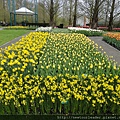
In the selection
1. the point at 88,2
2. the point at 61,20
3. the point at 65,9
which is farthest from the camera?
the point at 61,20

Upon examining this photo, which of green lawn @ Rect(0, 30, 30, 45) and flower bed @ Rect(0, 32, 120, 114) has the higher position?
green lawn @ Rect(0, 30, 30, 45)

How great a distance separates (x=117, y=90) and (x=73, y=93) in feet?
2.11

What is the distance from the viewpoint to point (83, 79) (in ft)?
9.04

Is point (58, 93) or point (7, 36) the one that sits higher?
point (7, 36)

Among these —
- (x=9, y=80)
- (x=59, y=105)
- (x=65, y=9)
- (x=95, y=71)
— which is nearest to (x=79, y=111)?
(x=59, y=105)

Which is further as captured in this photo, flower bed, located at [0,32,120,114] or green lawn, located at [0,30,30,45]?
green lawn, located at [0,30,30,45]

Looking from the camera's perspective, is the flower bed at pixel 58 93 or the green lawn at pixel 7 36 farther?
the green lawn at pixel 7 36

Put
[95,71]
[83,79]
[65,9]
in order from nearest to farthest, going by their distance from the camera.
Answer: [83,79], [95,71], [65,9]

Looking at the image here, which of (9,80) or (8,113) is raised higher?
(9,80)

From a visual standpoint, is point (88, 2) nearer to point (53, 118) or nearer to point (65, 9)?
point (65, 9)

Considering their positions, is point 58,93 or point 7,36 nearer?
point 58,93

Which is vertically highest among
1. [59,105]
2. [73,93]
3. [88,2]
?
[88,2]

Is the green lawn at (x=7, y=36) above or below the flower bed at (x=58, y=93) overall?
above

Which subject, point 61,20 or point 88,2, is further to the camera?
point 61,20
